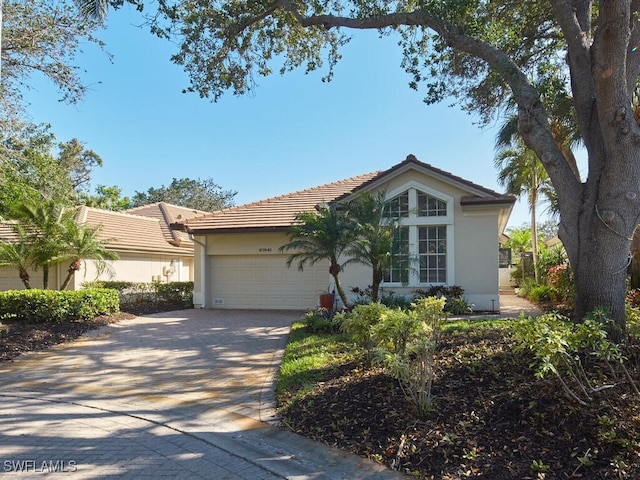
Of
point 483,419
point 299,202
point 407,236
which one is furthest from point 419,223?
point 483,419

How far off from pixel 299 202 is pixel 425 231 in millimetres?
5696

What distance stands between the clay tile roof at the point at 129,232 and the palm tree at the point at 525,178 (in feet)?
57.9

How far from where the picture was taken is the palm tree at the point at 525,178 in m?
20.1

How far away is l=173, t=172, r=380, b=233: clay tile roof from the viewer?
629 inches

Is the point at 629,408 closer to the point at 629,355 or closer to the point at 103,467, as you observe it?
the point at 629,355

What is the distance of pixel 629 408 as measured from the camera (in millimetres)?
3809

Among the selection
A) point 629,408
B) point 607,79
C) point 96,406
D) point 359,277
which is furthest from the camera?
point 359,277

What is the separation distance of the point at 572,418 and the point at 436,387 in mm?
1468

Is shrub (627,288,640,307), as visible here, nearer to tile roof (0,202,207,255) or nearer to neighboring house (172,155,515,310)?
neighboring house (172,155,515,310)

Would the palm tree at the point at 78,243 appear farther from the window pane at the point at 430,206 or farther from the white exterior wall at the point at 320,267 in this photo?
the window pane at the point at 430,206

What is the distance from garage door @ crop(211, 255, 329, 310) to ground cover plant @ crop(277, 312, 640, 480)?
983 cm

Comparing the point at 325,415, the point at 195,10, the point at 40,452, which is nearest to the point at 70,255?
the point at 195,10

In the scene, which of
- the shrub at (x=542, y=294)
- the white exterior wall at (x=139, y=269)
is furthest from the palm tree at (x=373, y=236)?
the white exterior wall at (x=139, y=269)

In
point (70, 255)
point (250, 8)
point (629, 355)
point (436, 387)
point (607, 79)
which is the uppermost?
point (250, 8)
